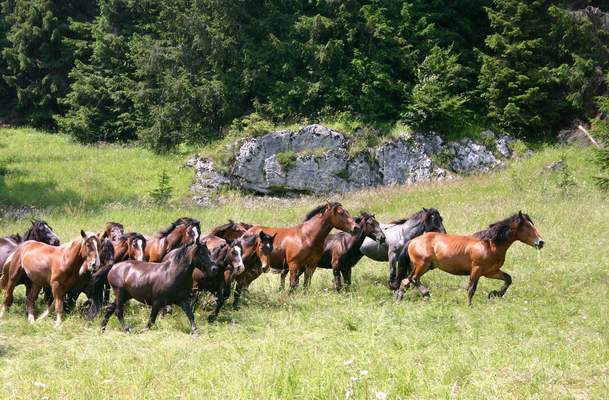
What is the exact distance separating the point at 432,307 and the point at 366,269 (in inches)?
177

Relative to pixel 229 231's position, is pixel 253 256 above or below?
below

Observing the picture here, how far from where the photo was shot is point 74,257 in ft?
31.8

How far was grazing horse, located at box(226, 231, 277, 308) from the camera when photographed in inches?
410

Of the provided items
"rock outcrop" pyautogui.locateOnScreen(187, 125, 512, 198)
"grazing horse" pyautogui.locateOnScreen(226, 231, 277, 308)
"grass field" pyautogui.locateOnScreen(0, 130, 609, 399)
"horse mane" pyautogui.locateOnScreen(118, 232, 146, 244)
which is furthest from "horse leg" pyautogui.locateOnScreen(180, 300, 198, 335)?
"rock outcrop" pyautogui.locateOnScreen(187, 125, 512, 198)

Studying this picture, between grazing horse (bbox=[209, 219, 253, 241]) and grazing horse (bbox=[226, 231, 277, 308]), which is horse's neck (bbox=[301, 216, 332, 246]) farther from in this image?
grazing horse (bbox=[209, 219, 253, 241])

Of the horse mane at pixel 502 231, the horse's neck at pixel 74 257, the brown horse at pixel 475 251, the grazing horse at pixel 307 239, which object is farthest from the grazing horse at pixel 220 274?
the horse mane at pixel 502 231

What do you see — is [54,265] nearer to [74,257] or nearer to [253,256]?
[74,257]

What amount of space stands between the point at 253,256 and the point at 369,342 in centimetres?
401

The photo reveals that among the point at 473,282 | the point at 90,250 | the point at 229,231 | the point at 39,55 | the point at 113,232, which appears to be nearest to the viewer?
the point at 90,250

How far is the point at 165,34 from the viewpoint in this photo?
32062 mm

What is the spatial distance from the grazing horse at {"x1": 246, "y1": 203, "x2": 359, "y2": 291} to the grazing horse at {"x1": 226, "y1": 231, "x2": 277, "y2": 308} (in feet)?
1.31

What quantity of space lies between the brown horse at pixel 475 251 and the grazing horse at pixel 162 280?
3843mm

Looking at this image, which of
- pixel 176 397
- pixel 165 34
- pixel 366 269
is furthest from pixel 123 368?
pixel 165 34

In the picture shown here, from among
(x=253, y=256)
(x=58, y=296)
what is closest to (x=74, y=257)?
(x=58, y=296)
